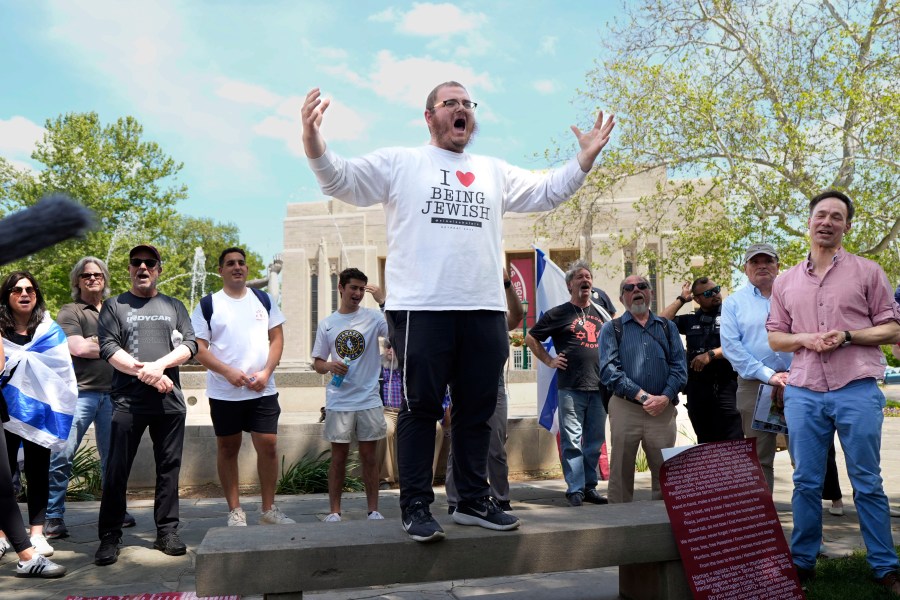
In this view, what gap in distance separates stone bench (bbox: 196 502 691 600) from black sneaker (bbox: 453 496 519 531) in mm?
51

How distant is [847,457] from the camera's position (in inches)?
165

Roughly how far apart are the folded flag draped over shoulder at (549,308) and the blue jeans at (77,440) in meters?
4.19

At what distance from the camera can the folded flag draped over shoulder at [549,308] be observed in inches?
313

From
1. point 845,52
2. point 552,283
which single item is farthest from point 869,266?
point 845,52

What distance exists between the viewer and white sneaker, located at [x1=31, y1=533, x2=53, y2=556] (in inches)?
194

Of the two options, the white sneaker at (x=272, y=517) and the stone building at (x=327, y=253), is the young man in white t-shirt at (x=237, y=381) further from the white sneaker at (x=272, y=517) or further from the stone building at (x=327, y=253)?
the stone building at (x=327, y=253)

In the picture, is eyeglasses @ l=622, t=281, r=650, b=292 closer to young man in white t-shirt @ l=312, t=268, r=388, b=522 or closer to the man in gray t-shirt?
young man in white t-shirt @ l=312, t=268, r=388, b=522

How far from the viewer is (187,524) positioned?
6055 millimetres

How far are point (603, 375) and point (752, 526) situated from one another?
2295mm

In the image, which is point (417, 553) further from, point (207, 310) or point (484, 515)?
point (207, 310)

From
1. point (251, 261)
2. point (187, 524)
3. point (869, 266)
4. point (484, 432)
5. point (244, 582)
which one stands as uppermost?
point (251, 261)

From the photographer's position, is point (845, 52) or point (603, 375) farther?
point (845, 52)

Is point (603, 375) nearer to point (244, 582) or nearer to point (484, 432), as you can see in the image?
point (484, 432)

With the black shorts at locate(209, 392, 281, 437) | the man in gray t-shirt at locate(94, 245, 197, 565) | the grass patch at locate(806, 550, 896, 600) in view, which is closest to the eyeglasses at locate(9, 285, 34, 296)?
the man in gray t-shirt at locate(94, 245, 197, 565)
